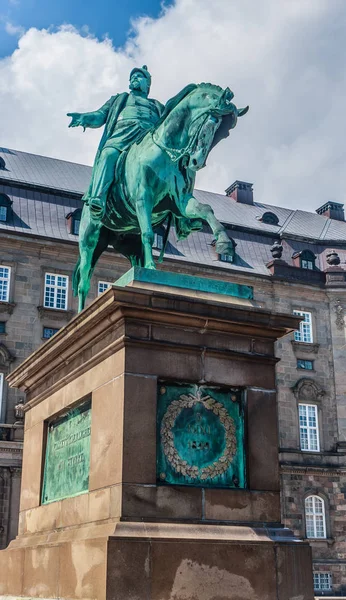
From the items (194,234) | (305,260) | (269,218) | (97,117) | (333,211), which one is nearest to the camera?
(97,117)

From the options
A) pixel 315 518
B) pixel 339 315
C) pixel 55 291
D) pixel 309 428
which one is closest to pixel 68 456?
pixel 55 291

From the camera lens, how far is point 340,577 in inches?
1457

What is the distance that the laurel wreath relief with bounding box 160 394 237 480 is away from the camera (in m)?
7.76

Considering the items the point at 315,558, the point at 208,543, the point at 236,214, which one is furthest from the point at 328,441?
the point at 208,543

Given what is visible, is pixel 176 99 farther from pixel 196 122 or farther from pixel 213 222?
pixel 213 222

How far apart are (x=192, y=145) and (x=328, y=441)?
1281 inches

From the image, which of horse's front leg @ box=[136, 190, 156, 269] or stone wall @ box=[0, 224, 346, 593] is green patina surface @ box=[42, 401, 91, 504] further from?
stone wall @ box=[0, 224, 346, 593]

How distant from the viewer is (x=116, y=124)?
34.9 ft

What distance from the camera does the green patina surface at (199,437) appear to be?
775cm

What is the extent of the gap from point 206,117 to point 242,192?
1582 inches

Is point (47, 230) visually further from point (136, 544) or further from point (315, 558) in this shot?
point (136, 544)

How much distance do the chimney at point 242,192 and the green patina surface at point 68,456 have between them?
132 ft

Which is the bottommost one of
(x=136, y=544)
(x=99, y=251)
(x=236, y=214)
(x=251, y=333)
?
(x=136, y=544)

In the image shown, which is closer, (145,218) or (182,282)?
(182,282)
